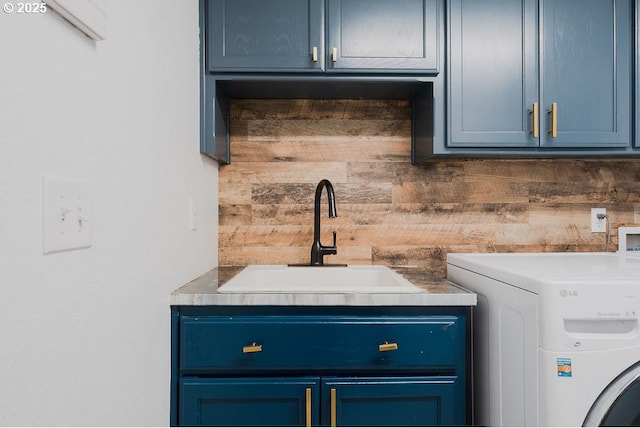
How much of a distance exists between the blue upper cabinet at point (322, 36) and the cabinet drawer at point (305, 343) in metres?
0.95

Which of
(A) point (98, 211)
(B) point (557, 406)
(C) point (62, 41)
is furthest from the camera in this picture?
(B) point (557, 406)

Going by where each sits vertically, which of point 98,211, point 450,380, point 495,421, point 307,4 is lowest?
point 495,421

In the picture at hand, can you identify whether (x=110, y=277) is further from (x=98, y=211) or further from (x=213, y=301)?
(x=213, y=301)

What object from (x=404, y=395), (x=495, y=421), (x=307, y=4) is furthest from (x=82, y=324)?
(x=307, y=4)

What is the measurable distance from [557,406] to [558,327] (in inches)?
7.7

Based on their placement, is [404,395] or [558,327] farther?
[404,395]

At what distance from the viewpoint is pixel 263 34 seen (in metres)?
1.62

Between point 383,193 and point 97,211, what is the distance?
1.35 meters

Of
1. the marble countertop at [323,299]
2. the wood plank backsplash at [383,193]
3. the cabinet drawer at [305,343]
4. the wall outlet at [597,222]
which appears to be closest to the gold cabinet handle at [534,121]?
the wood plank backsplash at [383,193]

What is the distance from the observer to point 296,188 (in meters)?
1.97

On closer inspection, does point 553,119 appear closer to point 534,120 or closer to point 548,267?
point 534,120

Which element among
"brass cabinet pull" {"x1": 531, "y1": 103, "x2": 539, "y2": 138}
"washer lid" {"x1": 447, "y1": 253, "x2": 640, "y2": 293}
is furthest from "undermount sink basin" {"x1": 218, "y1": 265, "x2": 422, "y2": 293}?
"brass cabinet pull" {"x1": 531, "y1": 103, "x2": 539, "y2": 138}

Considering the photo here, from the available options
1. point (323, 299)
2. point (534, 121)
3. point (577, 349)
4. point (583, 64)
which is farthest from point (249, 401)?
point (583, 64)

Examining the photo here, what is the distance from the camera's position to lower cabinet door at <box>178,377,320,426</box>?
128cm
